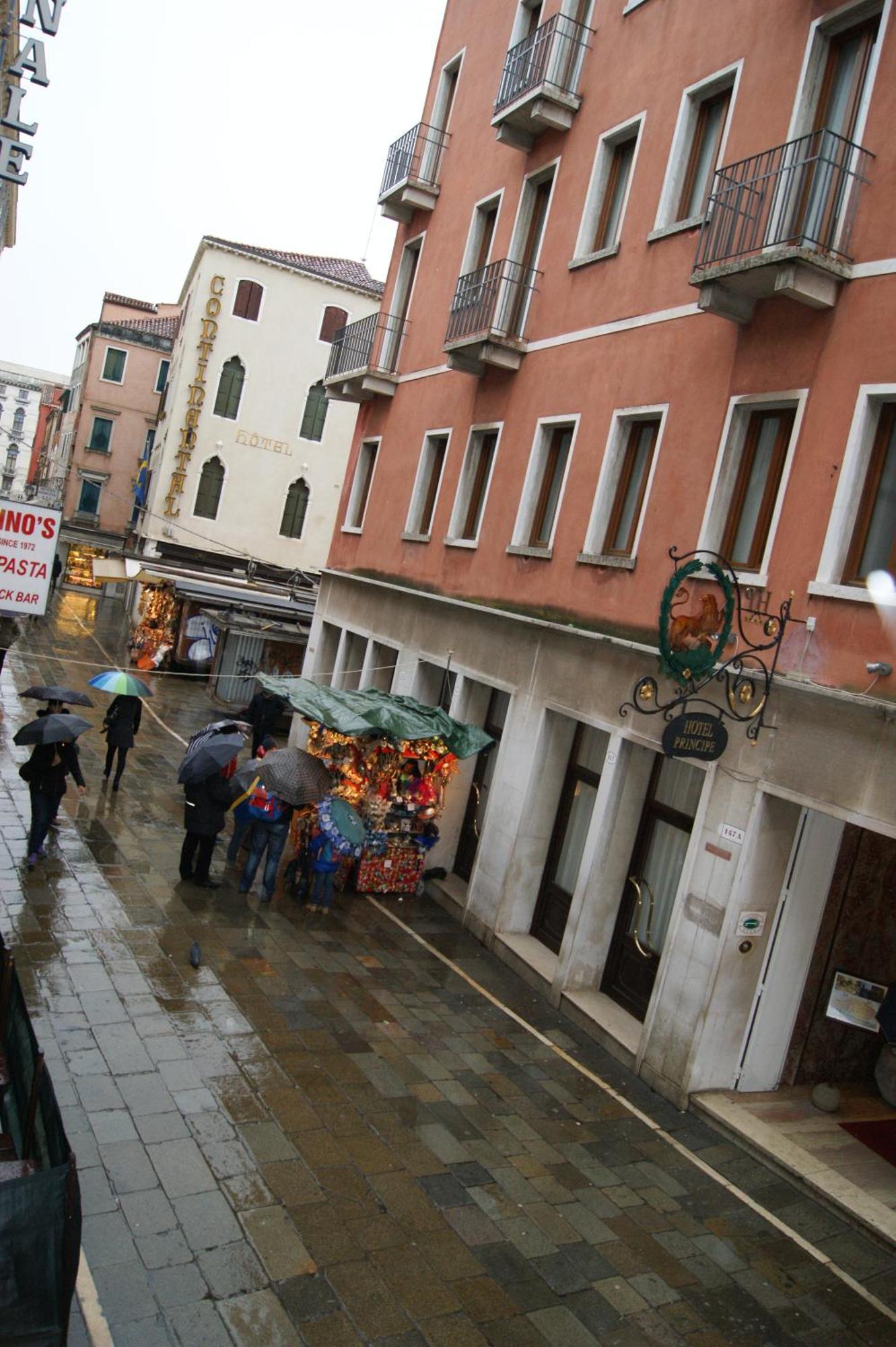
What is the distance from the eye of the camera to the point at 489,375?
1659 cm

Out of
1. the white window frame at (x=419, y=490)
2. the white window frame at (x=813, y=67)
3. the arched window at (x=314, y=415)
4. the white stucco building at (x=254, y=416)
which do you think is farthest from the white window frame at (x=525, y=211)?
the arched window at (x=314, y=415)

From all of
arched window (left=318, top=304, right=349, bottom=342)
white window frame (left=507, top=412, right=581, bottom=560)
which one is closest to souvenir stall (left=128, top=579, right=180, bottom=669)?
arched window (left=318, top=304, right=349, bottom=342)

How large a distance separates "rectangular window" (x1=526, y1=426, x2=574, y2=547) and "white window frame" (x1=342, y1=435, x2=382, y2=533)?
7.11 m

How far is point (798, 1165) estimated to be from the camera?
9109mm

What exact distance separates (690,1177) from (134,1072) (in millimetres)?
4768

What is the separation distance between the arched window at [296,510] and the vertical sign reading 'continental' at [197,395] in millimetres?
4031

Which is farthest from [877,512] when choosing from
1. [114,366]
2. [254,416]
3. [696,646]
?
[114,366]

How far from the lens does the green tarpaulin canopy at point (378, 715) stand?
13984 millimetres

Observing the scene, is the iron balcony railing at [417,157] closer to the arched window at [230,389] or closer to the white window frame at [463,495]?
the white window frame at [463,495]

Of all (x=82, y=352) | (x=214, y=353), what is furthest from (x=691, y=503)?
(x=82, y=352)

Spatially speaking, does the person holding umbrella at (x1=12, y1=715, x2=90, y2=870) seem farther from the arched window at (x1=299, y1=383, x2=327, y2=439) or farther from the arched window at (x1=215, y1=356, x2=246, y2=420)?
the arched window at (x1=299, y1=383, x2=327, y2=439)

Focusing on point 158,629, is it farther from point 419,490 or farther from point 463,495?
point 463,495

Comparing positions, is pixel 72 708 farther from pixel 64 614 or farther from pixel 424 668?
pixel 64 614

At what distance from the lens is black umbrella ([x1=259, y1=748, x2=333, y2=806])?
13.2 meters
